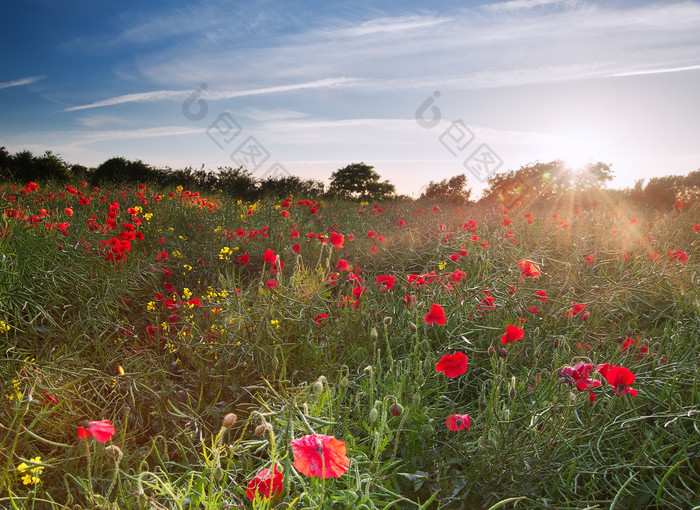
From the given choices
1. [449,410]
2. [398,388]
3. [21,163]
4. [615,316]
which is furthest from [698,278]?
[21,163]

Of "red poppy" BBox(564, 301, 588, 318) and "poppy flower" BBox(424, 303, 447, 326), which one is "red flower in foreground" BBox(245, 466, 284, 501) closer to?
"poppy flower" BBox(424, 303, 447, 326)

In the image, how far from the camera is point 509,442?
1.54 metres

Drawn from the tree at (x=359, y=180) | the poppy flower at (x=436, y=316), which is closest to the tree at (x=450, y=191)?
the tree at (x=359, y=180)

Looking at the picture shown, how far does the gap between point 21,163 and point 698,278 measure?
14.0 metres

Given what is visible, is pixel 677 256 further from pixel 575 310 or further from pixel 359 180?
pixel 359 180

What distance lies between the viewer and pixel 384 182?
1669cm

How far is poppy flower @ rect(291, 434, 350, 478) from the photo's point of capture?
0.96 meters

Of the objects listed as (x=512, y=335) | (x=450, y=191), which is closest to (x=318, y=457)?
(x=512, y=335)

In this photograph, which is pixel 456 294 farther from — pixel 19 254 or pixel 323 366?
pixel 19 254

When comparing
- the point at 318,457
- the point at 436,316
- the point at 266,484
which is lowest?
the point at 266,484

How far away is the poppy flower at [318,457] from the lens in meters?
0.96

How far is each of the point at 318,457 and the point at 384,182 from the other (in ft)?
52.9

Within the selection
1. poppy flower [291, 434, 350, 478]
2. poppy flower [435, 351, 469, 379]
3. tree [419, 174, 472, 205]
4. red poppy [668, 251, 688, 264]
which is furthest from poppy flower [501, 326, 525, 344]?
tree [419, 174, 472, 205]

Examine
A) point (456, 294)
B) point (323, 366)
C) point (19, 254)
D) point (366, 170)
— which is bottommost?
point (323, 366)
